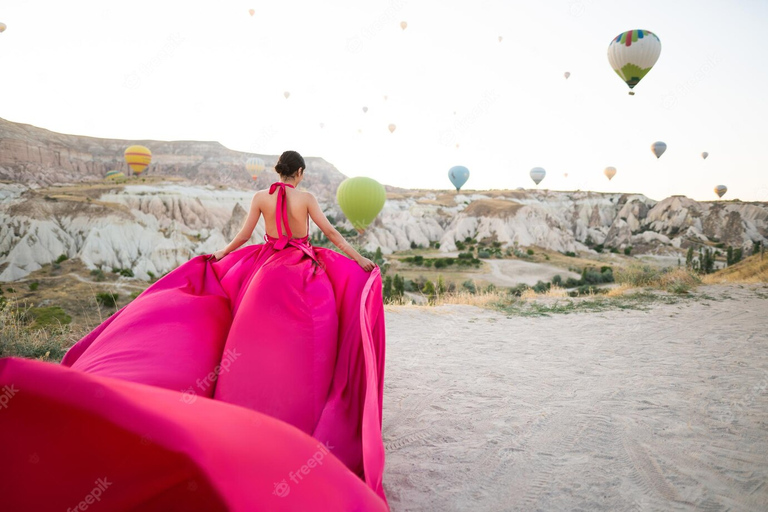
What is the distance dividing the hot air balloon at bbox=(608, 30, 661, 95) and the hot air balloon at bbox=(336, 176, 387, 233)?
479 inches

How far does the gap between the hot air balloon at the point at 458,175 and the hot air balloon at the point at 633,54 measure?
75.7 feet

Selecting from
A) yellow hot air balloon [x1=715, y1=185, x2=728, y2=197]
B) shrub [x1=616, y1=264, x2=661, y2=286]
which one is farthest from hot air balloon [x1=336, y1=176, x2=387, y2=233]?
yellow hot air balloon [x1=715, y1=185, x2=728, y2=197]

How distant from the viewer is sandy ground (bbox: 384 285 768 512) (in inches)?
94.7

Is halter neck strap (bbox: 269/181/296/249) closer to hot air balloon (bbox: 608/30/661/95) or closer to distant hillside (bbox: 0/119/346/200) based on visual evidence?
hot air balloon (bbox: 608/30/661/95)

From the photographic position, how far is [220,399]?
2.09m

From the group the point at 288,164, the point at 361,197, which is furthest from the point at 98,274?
the point at 288,164

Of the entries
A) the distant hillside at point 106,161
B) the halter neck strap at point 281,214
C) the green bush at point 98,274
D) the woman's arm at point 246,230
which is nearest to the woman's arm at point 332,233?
the halter neck strap at point 281,214

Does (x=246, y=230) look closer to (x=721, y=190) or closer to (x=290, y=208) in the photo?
(x=290, y=208)

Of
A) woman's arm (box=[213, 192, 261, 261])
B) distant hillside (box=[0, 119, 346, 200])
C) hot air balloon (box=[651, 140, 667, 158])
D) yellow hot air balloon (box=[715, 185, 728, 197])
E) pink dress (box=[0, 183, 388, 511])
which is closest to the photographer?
pink dress (box=[0, 183, 388, 511])

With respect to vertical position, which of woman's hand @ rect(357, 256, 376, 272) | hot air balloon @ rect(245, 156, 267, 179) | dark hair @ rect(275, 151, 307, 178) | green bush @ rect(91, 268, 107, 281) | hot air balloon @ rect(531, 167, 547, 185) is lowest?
green bush @ rect(91, 268, 107, 281)

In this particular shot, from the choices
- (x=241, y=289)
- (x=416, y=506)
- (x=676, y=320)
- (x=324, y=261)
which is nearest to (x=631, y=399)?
(x=416, y=506)

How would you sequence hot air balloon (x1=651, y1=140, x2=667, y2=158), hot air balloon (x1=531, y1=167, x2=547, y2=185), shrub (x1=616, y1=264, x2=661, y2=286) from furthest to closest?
hot air balloon (x1=531, y1=167, x2=547, y2=185), hot air balloon (x1=651, y1=140, x2=667, y2=158), shrub (x1=616, y1=264, x2=661, y2=286)

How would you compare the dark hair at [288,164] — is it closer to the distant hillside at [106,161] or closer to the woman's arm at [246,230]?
the woman's arm at [246,230]

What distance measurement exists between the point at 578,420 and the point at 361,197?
1794 cm
